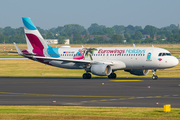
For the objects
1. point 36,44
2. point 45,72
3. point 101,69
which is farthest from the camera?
point 45,72

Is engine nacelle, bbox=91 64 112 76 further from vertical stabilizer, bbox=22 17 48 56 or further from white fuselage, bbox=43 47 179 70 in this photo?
vertical stabilizer, bbox=22 17 48 56

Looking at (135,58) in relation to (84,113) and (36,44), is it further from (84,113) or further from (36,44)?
(84,113)

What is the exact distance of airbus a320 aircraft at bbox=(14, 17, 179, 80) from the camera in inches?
2019

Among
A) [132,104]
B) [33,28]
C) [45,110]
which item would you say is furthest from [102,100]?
[33,28]

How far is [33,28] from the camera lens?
59.6 meters

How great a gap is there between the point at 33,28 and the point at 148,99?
112ft

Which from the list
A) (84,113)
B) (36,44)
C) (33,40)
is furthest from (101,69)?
(84,113)

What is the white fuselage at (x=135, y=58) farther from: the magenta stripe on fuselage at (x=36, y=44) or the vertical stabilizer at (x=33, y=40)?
the vertical stabilizer at (x=33, y=40)

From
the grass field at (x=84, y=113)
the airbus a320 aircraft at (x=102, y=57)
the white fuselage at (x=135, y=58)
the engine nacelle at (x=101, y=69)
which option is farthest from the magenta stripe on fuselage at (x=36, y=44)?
the grass field at (x=84, y=113)

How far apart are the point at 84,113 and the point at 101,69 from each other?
2999 cm

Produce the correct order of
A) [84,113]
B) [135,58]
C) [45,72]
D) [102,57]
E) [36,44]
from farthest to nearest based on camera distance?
[45,72]
[36,44]
[102,57]
[135,58]
[84,113]

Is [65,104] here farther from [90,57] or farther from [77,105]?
[90,57]

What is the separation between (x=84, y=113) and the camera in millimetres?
21422

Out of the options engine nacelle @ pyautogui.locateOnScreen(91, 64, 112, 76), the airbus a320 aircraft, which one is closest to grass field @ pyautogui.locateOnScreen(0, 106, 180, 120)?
engine nacelle @ pyautogui.locateOnScreen(91, 64, 112, 76)
